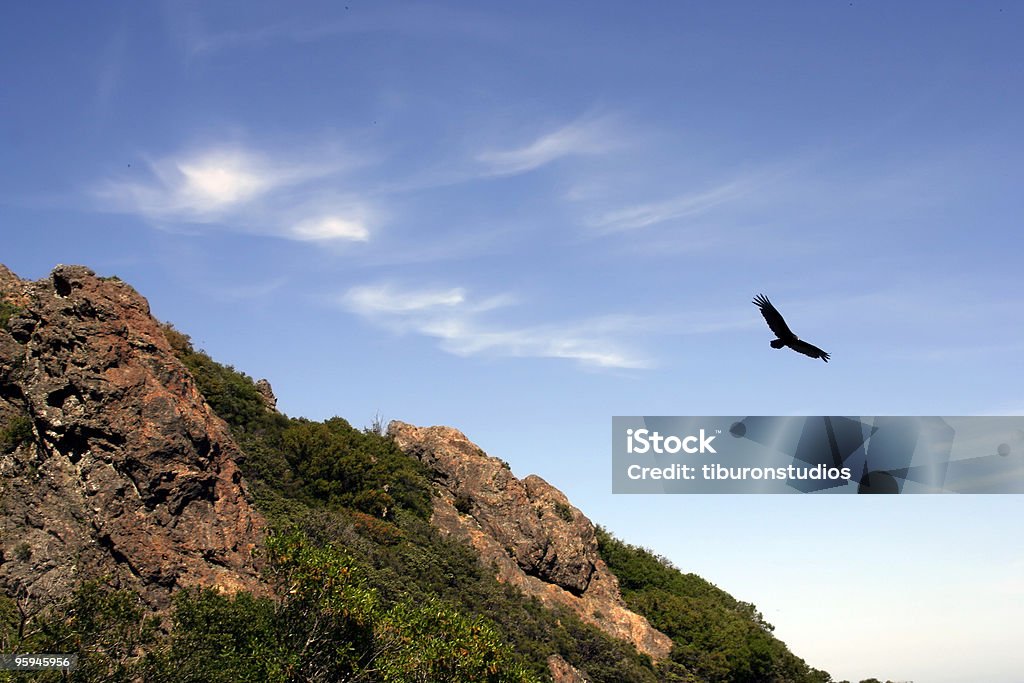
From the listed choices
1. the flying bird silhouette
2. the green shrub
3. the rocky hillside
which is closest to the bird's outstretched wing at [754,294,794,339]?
the flying bird silhouette

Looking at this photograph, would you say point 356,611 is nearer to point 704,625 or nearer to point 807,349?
point 807,349

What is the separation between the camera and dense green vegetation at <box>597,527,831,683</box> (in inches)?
2496

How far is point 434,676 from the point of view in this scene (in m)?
33.0

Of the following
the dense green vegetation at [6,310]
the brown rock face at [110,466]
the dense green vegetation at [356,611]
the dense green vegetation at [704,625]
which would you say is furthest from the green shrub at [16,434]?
the dense green vegetation at [704,625]

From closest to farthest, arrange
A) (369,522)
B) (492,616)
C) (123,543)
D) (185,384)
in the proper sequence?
(123,543) < (185,384) < (492,616) < (369,522)

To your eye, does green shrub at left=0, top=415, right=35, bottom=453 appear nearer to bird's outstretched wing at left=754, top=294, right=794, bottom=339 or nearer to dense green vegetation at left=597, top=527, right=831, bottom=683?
bird's outstretched wing at left=754, top=294, right=794, bottom=339

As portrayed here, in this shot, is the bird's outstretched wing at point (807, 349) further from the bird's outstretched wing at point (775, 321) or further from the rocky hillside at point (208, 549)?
the rocky hillside at point (208, 549)

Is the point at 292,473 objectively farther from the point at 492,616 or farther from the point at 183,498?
the point at 183,498

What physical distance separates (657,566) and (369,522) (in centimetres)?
3155

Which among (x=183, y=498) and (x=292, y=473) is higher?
(x=292, y=473)

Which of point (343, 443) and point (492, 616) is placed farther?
point (343, 443)

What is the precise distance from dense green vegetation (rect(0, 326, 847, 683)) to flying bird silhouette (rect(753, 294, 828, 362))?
52.3 feet

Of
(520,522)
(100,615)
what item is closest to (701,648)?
(520,522)

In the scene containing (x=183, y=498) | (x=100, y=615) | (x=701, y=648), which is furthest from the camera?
(x=701, y=648)
